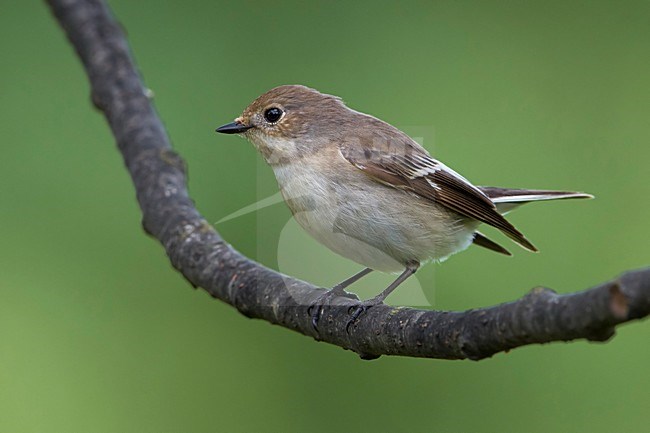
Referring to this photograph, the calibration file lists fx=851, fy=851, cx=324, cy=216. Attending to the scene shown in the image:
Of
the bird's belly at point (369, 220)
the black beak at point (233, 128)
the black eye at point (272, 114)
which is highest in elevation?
the black eye at point (272, 114)

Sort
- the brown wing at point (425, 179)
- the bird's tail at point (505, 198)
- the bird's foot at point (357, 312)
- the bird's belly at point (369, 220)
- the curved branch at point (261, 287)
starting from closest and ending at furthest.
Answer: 1. the curved branch at point (261, 287)
2. the bird's foot at point (357, 312)
3. the bird's belly at point (369, 220)
4. the brown wing at point (425, 179)
5. the bird's tail at point (505, 198)

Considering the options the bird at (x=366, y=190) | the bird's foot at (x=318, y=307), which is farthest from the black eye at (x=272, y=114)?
the bird's foot at (x=318, y=307)

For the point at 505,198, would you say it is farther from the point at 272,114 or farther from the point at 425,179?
the point at 272,114

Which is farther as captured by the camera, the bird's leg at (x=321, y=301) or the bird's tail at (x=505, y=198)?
the bird's tail at (x=505, y=198)

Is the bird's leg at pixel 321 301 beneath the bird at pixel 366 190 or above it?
beneath

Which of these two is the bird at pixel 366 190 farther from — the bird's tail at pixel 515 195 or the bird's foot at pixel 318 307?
the bird's foot at pixel 318 307

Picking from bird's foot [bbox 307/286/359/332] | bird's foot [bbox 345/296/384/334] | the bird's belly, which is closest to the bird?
the bird's belly

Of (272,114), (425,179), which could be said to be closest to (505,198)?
(425,179)
